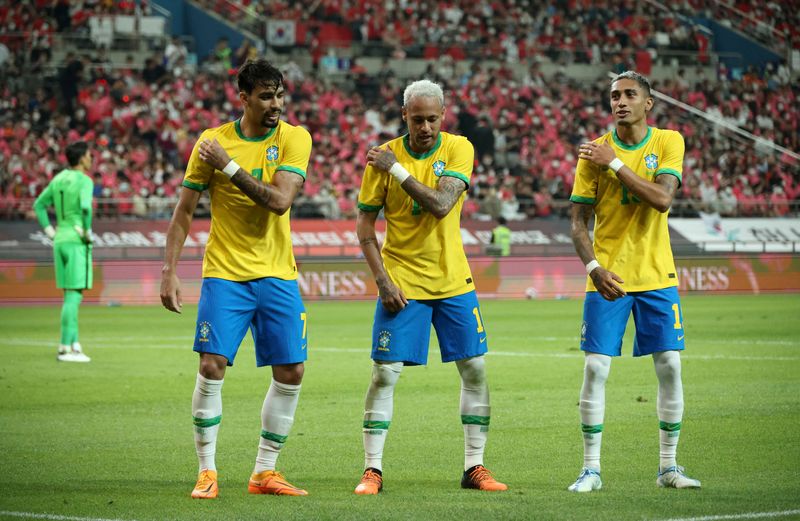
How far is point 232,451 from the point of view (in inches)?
336

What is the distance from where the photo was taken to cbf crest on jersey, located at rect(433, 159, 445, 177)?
723cm

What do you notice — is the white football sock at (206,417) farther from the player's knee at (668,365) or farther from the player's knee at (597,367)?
the player's knee at (668,365)

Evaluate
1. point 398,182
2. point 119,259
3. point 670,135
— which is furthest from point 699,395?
point 119,259

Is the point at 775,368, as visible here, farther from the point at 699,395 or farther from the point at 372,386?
the point at 372,386

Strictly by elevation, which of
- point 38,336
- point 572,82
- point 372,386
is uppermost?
point 572,82

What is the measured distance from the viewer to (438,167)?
285 inches

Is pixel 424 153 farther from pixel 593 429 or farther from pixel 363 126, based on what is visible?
pixel 363 126

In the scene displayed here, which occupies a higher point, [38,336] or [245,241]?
[245,241]

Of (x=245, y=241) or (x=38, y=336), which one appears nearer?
(x=245, y=241)

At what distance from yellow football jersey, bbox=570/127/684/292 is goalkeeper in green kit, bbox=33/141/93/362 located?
8666 millimetres

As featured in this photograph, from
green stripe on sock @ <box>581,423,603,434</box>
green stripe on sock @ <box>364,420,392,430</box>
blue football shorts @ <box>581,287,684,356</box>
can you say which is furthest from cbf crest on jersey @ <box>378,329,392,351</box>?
green stripe on sock @ <box>581,423,603,434</box>

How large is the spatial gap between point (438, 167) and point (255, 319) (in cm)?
142

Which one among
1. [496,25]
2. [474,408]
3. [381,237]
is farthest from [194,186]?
[496,25]

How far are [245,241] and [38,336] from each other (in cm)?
1228
